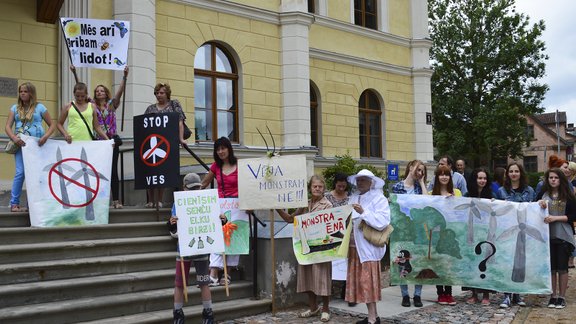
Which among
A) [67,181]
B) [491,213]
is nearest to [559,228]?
[491,213]

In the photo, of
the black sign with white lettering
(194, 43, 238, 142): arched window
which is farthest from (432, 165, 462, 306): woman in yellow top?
(194, 43, 238, 142): arched window

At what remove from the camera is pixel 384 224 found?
696 cm

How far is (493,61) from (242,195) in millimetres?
28270

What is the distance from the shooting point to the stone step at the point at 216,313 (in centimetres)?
642

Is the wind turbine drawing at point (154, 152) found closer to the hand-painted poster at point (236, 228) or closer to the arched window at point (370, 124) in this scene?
the hand-painted poster at point (236, 228)

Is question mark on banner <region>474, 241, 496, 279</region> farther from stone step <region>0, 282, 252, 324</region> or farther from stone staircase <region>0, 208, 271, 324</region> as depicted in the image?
stone step <region>0, 282, 252, 324</region>

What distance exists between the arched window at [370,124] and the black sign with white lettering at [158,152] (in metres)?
10.6

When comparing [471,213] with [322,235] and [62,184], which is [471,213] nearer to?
[322,235]

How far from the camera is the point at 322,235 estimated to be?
733cm

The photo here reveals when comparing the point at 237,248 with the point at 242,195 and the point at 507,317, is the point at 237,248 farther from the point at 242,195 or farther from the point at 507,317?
the point at 507,317

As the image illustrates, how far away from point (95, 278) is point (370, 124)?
1299 cm

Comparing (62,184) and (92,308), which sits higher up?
(62,184)

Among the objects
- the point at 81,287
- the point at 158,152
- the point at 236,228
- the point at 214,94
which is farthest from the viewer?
the point at 214,94

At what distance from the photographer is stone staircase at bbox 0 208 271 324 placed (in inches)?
248
